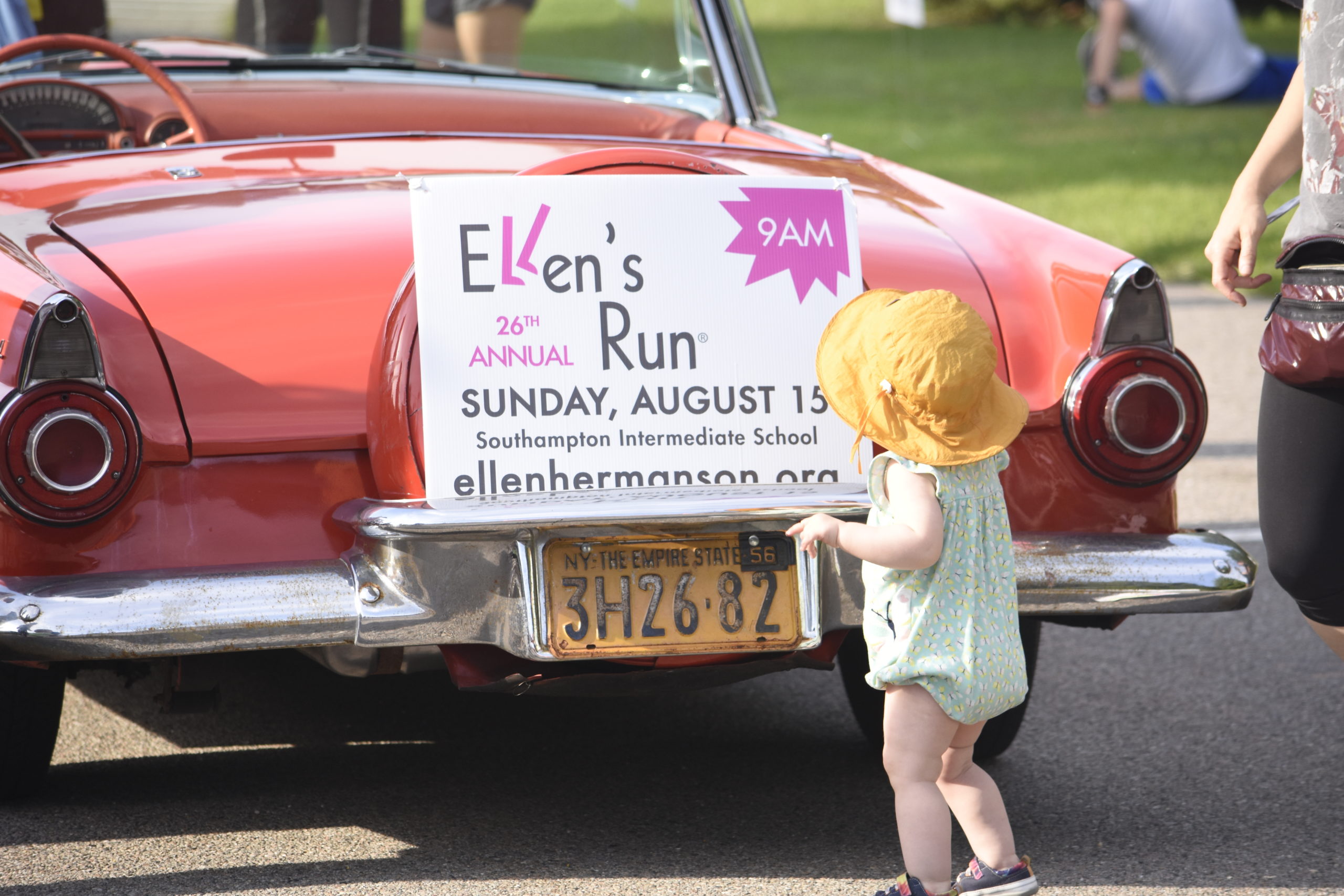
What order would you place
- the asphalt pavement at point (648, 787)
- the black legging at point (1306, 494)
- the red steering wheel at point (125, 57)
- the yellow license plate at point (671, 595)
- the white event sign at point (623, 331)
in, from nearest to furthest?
the black legging at point (1306, 494), the yellow license plate at point (671, 595), the white event sign at point (623, 331), the asphalt pavement at point (648, 787), the red steering wheel at point (125, 57)

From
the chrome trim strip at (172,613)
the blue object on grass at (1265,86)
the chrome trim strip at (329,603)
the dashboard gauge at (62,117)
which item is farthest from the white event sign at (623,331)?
the blue object on grass at (1265,86)

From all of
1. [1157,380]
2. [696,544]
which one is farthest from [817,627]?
[1157,380]

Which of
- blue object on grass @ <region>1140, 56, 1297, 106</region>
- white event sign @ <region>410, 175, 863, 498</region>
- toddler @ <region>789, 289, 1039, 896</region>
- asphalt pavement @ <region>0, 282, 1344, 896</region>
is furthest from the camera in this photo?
blue object on grass @ <region>1140, 56, 1297, 106</region>

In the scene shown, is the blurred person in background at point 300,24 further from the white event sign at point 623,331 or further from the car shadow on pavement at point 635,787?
the white event sign at point 623,331

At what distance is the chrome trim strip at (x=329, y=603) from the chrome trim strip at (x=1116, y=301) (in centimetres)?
65

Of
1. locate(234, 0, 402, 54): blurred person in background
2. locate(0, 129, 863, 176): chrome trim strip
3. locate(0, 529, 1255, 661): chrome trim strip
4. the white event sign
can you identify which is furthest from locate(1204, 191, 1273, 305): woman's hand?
locate(234, 0, 402, 54): blurred person in background

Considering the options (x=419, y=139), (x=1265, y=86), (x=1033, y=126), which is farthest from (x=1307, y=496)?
(x=1265, y=86)

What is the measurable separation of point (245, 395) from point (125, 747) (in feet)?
3.68

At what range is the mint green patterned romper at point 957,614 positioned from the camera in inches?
95.5

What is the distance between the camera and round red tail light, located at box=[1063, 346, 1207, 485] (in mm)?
2947

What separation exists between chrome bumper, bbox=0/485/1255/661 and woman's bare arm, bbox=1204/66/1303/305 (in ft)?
2.28

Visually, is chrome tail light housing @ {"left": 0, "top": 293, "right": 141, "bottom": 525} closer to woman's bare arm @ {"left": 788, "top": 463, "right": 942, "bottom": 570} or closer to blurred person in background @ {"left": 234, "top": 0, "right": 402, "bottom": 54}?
woman's bare arm @ {"left": 788, "top": 463, "right": 942, "bottom": 570}

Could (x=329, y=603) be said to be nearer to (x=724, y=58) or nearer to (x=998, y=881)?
(x=998, y=881)

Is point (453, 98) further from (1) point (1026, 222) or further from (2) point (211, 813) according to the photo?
(2) point (211, 813)
